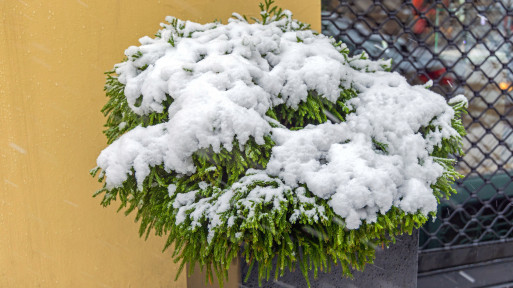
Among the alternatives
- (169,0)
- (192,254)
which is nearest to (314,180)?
(192,254)

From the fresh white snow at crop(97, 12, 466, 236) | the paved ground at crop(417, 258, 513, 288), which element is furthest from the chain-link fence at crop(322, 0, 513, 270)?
the fresh white snow at crop(97, 12, 466, 236)

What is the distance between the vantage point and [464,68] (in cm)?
316

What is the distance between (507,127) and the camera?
338 centimetres

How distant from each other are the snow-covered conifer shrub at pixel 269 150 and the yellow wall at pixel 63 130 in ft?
2.28

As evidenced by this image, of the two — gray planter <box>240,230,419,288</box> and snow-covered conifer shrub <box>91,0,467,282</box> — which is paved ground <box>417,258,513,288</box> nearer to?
gray planter <box>240,230,419,288</box>

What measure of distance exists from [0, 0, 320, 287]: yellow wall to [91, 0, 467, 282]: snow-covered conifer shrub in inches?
27.4

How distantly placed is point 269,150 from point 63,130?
1499mm

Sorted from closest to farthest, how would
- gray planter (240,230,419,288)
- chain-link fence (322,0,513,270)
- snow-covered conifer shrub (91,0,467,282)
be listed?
snow-covered conifer shrub (91,0,467,282) < gray planter (240,230,419,288) < chain-link fence (322,0,513,270)

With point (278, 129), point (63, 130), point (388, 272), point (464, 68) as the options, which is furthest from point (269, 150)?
point (464, 68)

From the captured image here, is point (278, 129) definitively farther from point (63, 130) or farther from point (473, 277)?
point (473, 277)

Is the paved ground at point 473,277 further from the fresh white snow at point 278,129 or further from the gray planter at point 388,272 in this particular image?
the fresh white snow at point 278,129

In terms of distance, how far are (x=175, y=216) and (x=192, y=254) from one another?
0.15m

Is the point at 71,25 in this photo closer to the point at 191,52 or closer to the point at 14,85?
the point at 14,85

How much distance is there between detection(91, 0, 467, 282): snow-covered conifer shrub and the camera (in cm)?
146
